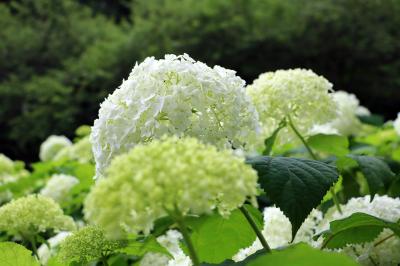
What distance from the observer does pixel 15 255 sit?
1.46 m

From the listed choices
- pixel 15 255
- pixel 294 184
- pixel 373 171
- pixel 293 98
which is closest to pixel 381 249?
pixel 373 171

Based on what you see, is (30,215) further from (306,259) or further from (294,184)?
(306,259)

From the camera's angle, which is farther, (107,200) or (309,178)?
(309,178)

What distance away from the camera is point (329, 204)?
7.62ft

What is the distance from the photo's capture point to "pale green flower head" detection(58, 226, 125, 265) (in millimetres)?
1356

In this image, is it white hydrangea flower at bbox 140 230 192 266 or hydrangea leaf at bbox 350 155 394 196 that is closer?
white hydrangea flower at bbox 140 230 192 266

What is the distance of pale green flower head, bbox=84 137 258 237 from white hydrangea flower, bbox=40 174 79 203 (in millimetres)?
2637

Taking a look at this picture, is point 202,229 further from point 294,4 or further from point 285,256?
point 294,4

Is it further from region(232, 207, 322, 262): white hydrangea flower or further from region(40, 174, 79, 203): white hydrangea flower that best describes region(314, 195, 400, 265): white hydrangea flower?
region(40, 174, 79, 203): white hydrangea flower

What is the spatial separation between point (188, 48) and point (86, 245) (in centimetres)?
1346

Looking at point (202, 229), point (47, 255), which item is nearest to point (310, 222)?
point (202, 229)

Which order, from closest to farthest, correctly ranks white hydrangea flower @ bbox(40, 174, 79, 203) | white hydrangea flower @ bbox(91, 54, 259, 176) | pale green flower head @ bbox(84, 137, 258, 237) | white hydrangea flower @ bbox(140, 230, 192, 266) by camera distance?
1. pale green flower head @ bbox(84, 137, 258, 237)
2. white hydrangea flower @ bbox(91, 54, 259, 176)
3. white hydrangea flower @ bbox(140, 230, 192, 266)
4. white hydrangea flower @ bbox(40, 174, 79, 203)

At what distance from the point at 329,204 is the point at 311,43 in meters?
13.1

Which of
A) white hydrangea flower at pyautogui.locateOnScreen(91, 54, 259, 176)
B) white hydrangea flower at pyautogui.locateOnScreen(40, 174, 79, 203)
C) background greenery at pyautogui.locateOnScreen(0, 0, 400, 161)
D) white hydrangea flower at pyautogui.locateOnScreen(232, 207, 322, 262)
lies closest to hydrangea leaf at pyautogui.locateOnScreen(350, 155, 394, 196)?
white hydrangea flower at pyautogui.locateOnScreen(232, 207, 322, 262)
